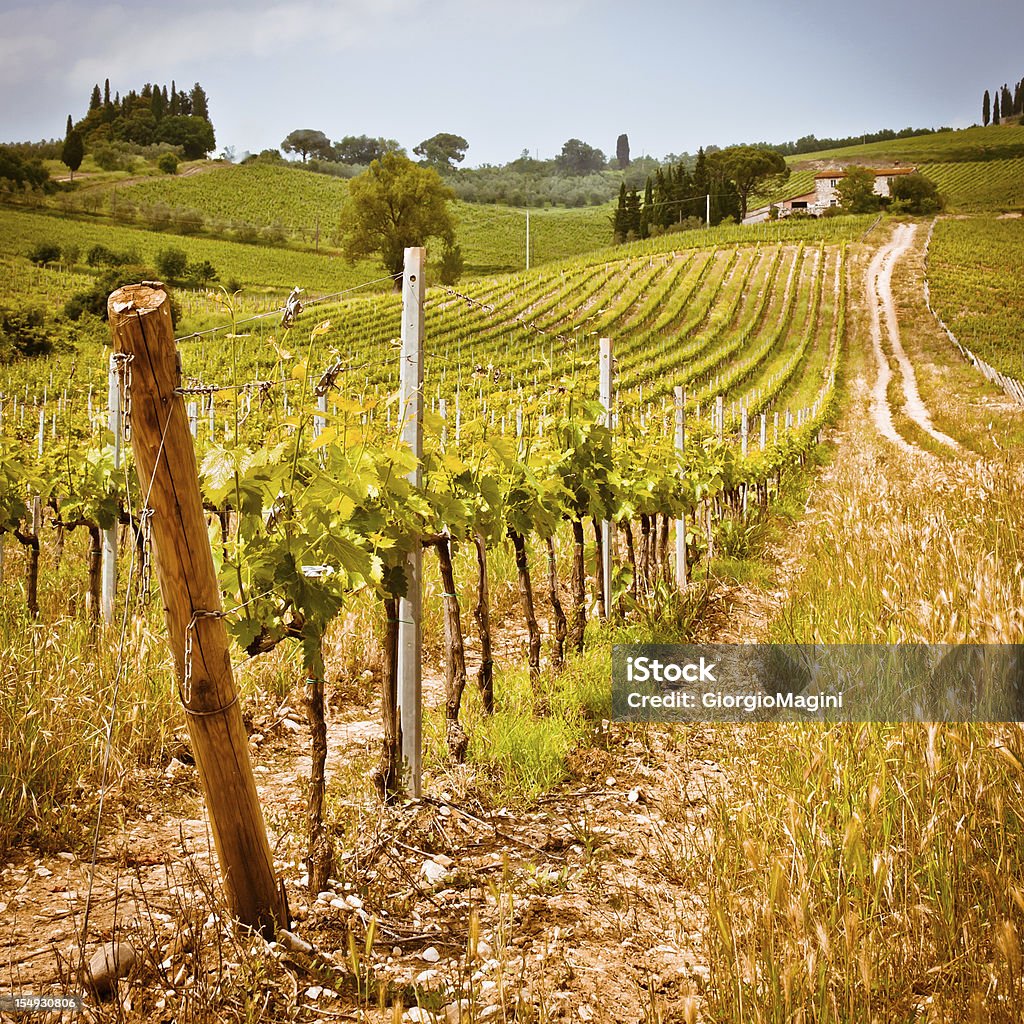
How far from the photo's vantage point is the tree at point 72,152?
4634 cm

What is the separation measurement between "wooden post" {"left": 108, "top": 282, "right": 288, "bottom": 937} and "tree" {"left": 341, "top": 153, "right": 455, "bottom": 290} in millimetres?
45526

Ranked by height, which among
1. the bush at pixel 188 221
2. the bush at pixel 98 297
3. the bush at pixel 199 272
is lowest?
the bush at pixel 98 297

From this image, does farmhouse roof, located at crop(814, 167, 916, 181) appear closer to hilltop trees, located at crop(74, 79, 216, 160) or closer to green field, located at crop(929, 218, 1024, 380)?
green field, located at crop(929, 218, 1024, 380)

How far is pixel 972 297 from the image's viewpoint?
37312 mm

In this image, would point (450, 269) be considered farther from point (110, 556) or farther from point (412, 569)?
point (412, 569)

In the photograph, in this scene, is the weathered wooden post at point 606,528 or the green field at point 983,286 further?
the green field at point 983,286

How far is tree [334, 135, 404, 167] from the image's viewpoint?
97625 millimetres

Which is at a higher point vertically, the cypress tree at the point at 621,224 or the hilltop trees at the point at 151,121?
the hilltop trees at the point at 151,121

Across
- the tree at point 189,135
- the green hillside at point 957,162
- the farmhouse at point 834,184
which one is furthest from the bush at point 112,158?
the green hillside at point 957,162

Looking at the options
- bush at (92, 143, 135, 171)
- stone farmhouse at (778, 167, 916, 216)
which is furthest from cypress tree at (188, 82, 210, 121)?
stone farmhouse at (778, 167, 916, 216)

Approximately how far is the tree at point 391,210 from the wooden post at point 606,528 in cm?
4181

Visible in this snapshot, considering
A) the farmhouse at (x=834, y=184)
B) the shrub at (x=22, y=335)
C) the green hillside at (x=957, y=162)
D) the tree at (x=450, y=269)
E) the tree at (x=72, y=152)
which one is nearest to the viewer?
the shrub at (x=22, y=335)

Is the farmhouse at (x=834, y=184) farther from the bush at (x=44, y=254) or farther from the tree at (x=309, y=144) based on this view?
the bush at (x=44, y=254)

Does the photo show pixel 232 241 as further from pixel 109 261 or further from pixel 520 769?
pixel 520 769
